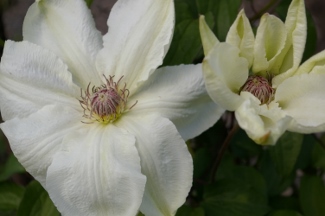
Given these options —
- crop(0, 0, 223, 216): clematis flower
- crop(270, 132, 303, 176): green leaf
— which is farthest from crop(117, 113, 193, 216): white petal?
crop(270, 132, 303, 176): green leaf

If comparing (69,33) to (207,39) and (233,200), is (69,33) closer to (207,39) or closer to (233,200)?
(207,39)

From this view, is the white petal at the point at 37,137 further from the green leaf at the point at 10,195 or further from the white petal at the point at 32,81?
the green leaf at the point at 10,195

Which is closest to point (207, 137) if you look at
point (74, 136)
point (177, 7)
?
point (177, 7)

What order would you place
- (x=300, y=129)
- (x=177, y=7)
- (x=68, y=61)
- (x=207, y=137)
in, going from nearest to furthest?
(x=300, y=129), (x=68, y=61), (x=177, y=7), (x=207, y=137)

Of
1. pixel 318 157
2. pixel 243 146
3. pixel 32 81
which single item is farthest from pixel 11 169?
pixel 318 157

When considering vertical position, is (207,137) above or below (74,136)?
below

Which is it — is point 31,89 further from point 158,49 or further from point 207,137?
point 207,137

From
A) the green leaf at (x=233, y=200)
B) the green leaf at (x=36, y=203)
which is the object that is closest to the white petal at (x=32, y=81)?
the green leaf at (x=36, y=203)

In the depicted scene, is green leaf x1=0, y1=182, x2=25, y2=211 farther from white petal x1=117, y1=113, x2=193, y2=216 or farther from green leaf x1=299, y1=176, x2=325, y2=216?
green leaf x1=299, y1=176, x2=325, y2=216
